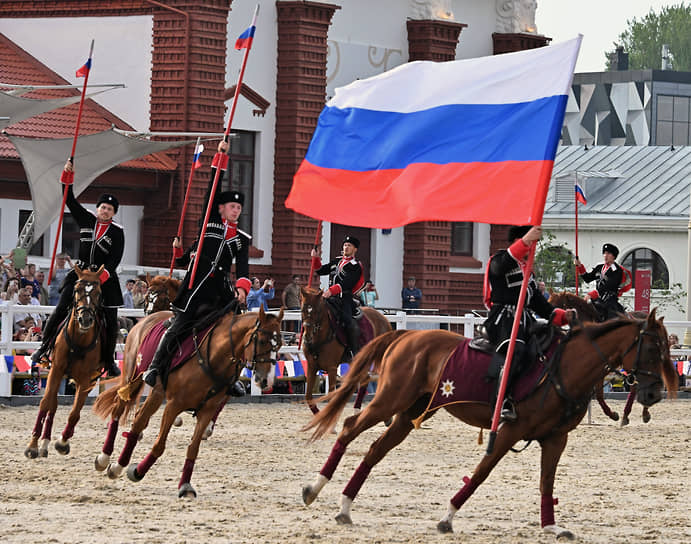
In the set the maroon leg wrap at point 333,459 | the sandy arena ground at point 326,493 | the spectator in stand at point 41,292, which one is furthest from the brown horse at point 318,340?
the maroon leg wrap at point 333,459

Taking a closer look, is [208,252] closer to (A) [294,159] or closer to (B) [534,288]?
(B) [534,288]

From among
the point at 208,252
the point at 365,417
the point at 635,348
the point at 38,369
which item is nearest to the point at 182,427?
the point at 38,369

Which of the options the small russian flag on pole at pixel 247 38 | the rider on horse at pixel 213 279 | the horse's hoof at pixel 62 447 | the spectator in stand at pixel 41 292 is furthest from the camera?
the spectator in stand at pixel 41 292

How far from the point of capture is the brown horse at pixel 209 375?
38.0ft

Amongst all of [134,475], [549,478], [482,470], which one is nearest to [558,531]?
[549,478]

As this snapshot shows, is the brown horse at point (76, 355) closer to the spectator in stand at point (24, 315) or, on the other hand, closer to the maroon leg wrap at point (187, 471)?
the maroon leg wrap at point (187, 471)

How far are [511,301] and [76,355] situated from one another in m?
5.11

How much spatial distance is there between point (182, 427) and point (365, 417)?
7657 mm

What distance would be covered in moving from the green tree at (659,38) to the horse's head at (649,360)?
332 ft

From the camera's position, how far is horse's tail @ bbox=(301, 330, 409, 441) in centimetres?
1123

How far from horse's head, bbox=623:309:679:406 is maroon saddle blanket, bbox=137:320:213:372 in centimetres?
373

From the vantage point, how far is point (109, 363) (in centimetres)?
1469

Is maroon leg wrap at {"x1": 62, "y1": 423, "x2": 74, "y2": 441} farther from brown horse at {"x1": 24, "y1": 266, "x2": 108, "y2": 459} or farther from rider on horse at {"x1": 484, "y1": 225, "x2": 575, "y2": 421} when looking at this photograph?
rider on horse at {"x1": 484, "y1": 225, "x2": 575, "y2": 421}

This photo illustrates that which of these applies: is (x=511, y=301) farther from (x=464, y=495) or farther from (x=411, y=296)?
(x=411, y=296)
